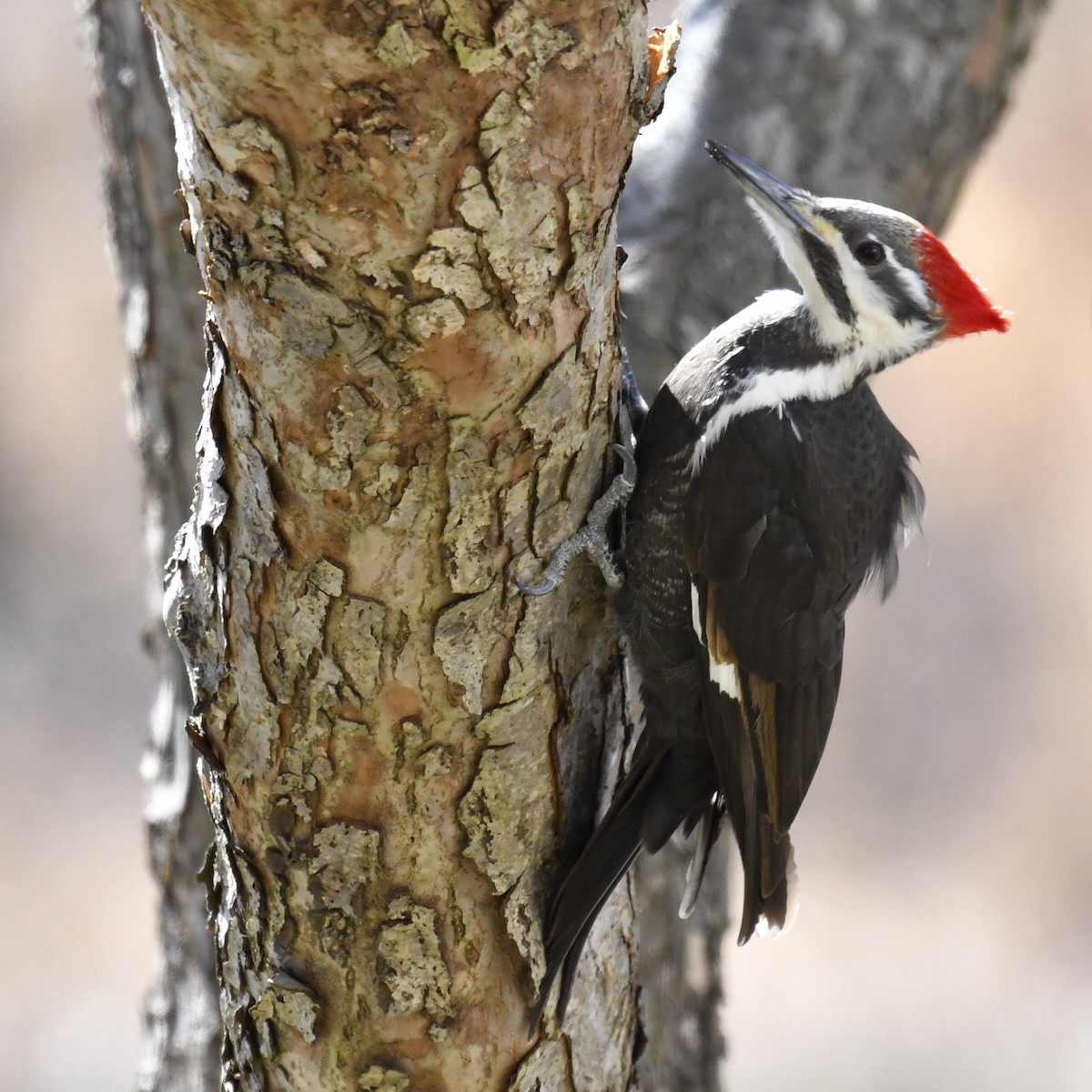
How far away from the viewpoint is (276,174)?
59.8 inches

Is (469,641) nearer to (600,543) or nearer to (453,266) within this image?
(600,543)

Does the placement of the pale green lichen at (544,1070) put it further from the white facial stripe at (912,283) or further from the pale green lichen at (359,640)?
the white facial stripe at (912,283)

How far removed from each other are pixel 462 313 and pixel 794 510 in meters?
0.99

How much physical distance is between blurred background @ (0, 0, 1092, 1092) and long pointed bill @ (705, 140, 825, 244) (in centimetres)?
265

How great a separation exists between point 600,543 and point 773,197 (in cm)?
82

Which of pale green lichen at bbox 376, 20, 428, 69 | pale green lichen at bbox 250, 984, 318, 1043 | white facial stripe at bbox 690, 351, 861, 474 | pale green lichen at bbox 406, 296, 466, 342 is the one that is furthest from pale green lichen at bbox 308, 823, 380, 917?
pale green lichen at bbox 376, 20, 428, 69

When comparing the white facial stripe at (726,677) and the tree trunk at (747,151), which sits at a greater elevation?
the tree trunk at (747,151)

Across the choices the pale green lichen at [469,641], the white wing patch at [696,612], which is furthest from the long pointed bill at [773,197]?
the pale green lichen at [469,641]

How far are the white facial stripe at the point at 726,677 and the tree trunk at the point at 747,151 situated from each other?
2.61 feet

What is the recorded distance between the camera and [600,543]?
6.93ft

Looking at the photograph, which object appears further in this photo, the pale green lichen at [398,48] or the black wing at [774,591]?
the black wing at [774,591]

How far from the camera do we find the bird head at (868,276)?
8.02ft

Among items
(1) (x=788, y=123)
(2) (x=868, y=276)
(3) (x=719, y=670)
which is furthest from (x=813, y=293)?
(1) (x=788, y=123)

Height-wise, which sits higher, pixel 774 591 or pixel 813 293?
pixel 813 293
